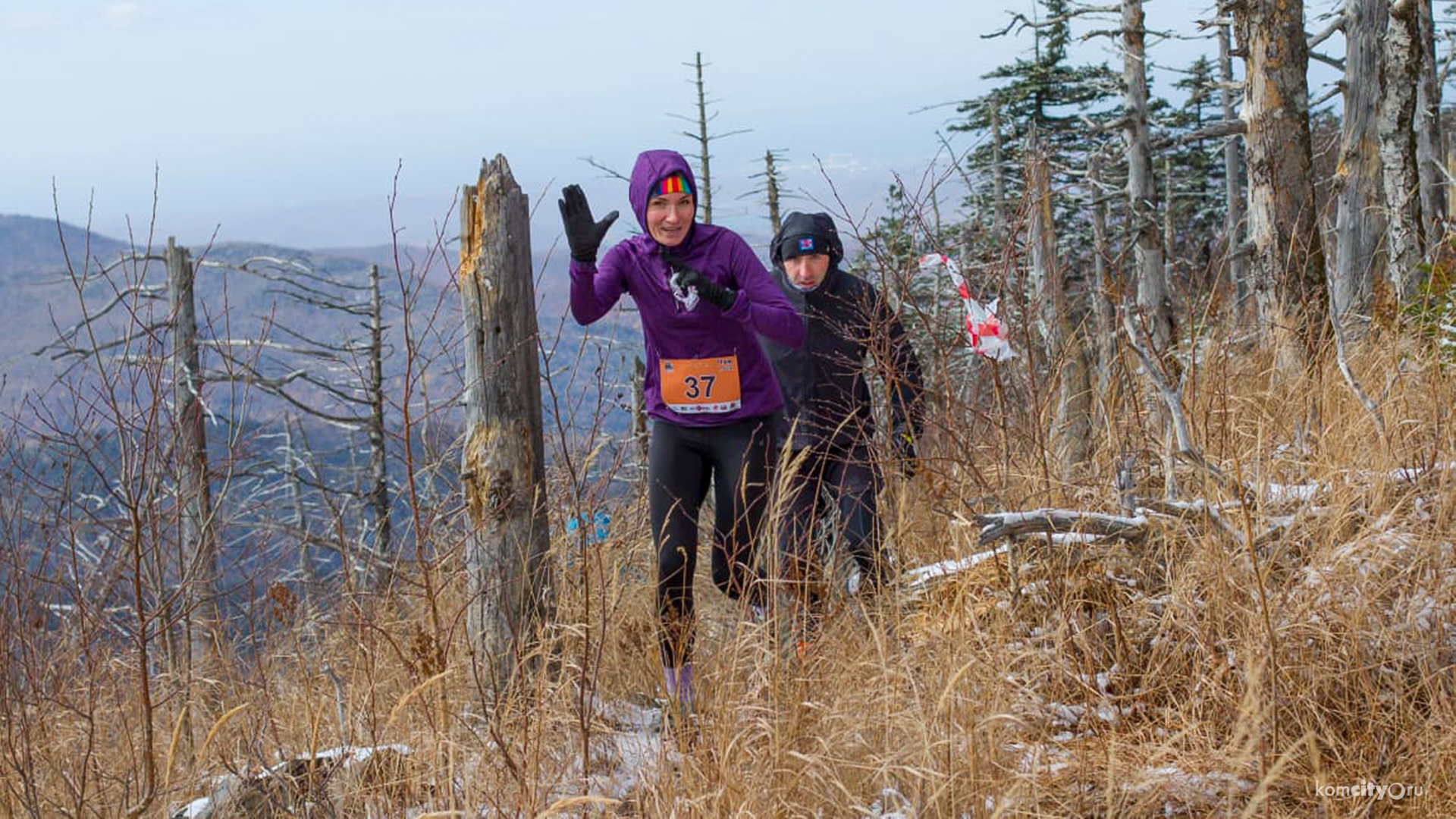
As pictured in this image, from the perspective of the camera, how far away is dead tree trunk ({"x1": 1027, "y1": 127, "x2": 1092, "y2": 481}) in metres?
4.17

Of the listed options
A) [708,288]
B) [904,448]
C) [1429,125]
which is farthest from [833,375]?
[1429,125]

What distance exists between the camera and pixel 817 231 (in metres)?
4.39

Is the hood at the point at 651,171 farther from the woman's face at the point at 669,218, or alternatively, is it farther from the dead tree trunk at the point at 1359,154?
the dead tree trunk at the point at 1359,154

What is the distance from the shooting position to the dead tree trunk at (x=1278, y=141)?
20.7 feet

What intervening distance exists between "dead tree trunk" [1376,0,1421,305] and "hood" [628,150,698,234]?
5101mm

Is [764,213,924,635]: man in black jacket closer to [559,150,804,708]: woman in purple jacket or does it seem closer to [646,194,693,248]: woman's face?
[559,150,804,708]: woman in purple jacket

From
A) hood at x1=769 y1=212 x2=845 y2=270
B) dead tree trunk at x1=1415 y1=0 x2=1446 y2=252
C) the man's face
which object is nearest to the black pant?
the man's face

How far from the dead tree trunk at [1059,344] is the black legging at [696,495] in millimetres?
1105

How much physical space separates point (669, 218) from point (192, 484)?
2443 mm

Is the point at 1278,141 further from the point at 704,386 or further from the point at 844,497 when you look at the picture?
the point at 704,386

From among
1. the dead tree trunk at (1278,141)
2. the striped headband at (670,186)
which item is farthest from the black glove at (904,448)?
the dead tree trunk at (1278,141)

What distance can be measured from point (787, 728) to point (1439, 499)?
76.9 inches

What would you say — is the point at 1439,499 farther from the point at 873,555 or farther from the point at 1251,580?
the point at 873,555

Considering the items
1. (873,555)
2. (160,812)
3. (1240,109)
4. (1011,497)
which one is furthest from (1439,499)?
(1240,109)
